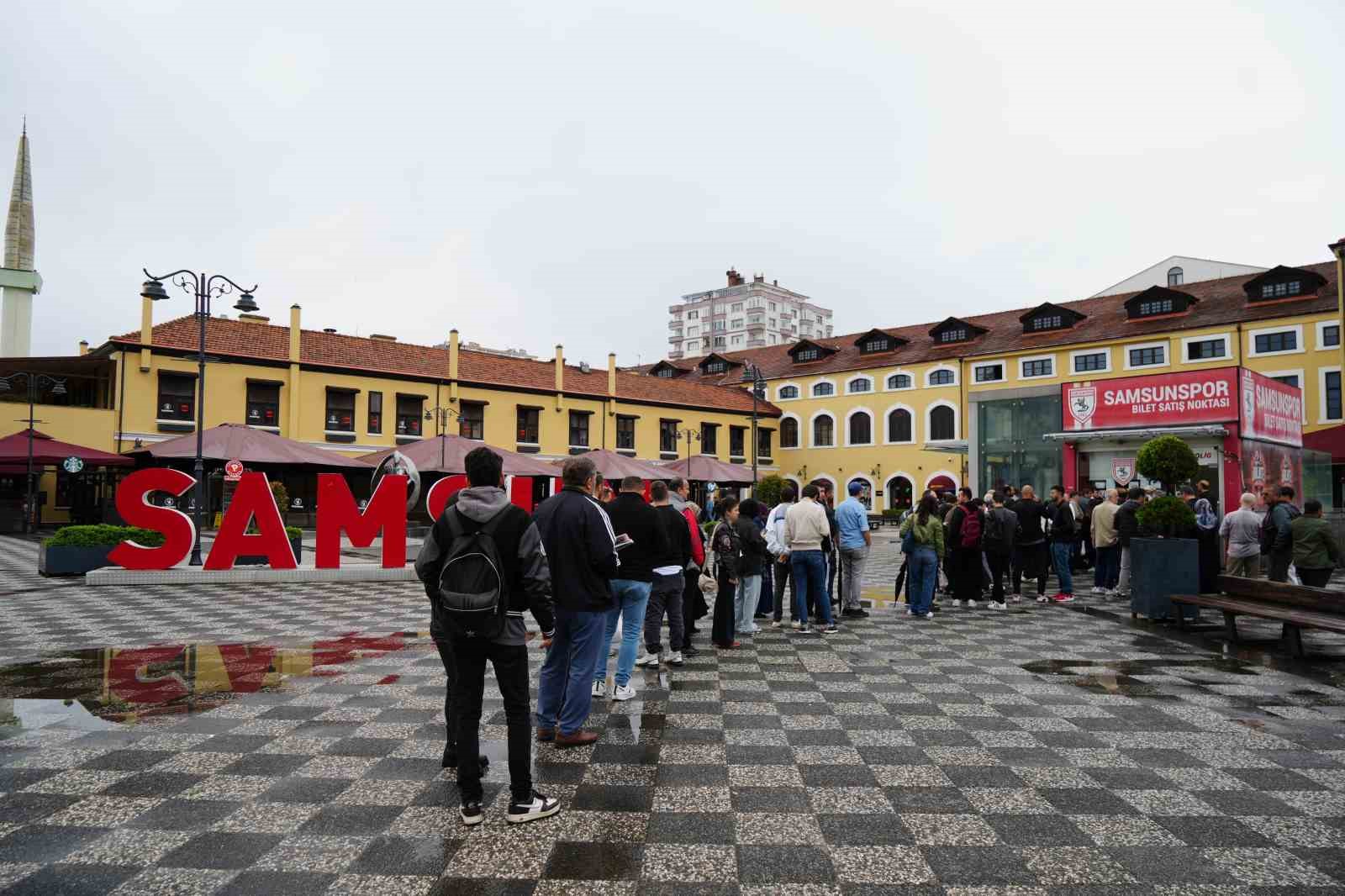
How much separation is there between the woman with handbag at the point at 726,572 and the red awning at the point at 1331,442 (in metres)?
23.8

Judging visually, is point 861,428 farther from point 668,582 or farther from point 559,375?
point 668,582

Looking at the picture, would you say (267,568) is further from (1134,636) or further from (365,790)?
(1134,636)

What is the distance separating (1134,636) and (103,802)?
32.5 ft

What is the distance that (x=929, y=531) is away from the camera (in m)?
10.7

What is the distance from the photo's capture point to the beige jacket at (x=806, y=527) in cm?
904

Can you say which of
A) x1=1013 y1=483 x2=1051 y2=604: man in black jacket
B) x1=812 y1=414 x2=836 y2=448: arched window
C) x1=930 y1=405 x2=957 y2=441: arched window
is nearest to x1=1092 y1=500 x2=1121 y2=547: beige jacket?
x1=1013 y1=483 x2=1051 y2=604: man in black jacket

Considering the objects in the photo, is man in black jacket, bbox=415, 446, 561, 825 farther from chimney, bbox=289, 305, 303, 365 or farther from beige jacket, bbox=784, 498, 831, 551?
chimney, bbox=289, 305, 303, 365

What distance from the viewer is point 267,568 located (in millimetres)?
14625

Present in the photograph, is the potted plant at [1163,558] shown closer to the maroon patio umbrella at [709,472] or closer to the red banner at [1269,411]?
the red banner at [1269,411]

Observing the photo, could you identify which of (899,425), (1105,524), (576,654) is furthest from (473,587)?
(899,425)

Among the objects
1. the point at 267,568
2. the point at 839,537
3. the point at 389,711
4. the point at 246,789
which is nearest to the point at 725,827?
the point at 246,789

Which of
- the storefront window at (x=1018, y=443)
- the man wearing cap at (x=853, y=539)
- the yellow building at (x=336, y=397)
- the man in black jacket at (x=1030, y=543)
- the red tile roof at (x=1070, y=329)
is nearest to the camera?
the man wearing cap at (x=853, y=539)

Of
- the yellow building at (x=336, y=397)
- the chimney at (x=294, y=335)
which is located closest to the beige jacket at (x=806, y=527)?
the yellow building at (x=336, y=397)

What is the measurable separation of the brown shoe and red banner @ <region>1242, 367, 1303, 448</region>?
60.9 ft
